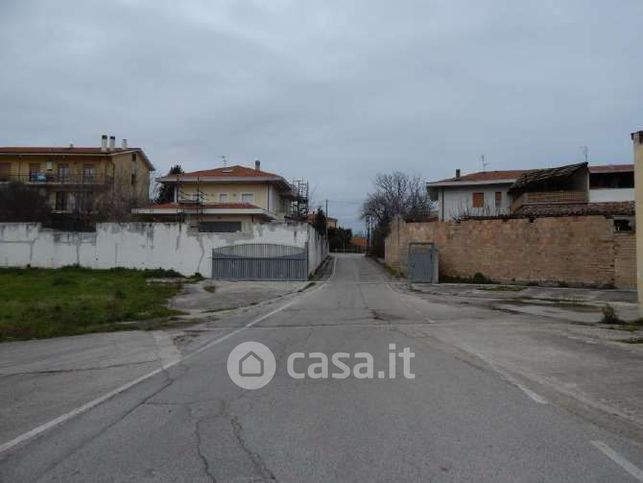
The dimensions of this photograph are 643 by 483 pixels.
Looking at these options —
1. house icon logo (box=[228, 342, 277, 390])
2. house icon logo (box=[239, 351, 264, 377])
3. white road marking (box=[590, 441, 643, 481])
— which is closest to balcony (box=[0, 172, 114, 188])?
house icon logo (box=[228, 342, 277, 390])

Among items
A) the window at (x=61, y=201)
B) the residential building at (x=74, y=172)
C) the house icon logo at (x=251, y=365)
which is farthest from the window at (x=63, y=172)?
the house icon logo at (x=251, y=365)

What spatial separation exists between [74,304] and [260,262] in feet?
51.4

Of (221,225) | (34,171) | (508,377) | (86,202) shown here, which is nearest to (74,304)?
(508,377)

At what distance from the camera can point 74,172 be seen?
56.1 meters

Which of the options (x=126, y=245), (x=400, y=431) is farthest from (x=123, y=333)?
(x=126, y=245)

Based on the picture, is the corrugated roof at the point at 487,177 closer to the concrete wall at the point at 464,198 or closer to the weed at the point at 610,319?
the concrete wall at the point at 464,198

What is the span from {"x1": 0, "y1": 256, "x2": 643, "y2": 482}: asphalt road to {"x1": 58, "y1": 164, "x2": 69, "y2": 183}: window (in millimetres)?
50712

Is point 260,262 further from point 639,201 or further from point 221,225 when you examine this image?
point 639,201

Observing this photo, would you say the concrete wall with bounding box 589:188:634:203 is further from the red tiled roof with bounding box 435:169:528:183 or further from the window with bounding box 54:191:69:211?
the window with bounding box 54:191:69:211

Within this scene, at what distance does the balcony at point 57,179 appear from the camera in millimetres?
52200

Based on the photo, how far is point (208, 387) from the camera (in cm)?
740

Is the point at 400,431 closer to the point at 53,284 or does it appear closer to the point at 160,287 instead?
the point at 160,287

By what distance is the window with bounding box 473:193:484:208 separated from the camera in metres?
50.5

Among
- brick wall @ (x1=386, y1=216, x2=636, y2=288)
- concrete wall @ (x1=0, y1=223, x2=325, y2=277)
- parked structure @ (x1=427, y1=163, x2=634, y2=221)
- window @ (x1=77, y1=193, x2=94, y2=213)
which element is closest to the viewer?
brick wall @ (x1=386, y1=216, x2=636, y2=288)
